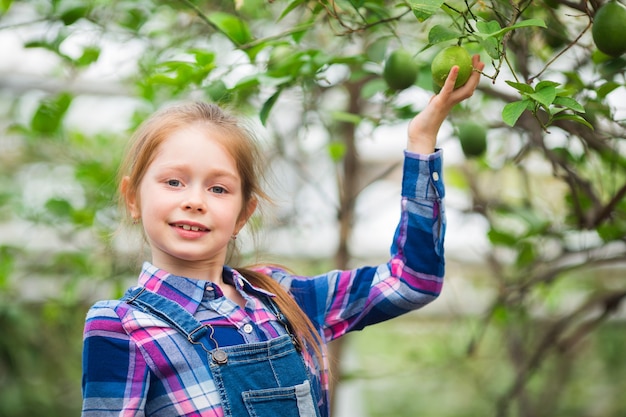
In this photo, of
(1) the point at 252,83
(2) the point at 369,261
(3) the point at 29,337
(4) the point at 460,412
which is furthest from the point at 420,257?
(4) the point at 460,412

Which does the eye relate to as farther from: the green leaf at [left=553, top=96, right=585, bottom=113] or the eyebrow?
the green leaf at [left=553, top=96, right=585, bottom=113]

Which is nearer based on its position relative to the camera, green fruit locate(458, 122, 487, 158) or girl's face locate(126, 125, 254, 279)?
girl's face locate(126, 125, 254, 279)

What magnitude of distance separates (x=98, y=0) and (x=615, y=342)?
269cm

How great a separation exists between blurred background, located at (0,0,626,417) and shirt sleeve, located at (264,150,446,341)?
0.17 metres

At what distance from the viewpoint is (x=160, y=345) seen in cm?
100

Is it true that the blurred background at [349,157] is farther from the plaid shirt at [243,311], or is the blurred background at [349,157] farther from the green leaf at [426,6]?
the plaid shirt at [243,311]

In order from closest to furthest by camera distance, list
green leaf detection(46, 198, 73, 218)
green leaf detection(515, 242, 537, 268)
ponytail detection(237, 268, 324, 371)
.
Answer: ponytail detection(237, 268, 324, 371) < green leaf detection(515, 242, 537, 268) < green leaf detection(46, 198, 73, 218)

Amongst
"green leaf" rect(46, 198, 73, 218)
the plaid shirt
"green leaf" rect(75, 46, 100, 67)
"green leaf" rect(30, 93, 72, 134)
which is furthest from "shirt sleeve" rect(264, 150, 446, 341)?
"green leaf" rect(46, 198, 73, 218)

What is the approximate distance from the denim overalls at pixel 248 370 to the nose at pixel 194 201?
12 centimetres

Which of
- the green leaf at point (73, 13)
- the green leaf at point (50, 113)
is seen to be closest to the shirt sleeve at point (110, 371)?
the green leaf at point (73, 13)

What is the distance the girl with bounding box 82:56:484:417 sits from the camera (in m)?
1.00

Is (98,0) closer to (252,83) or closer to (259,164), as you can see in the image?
(252,83)

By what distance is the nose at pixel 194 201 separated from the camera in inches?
41.4

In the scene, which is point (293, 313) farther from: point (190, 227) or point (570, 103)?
point (570, 103)
